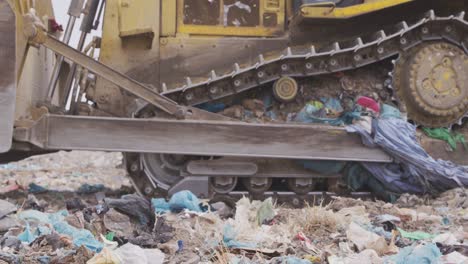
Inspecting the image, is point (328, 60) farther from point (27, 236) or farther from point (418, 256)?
point (27, 236)

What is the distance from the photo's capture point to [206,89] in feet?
22.8

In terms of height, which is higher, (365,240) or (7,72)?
(7,72)

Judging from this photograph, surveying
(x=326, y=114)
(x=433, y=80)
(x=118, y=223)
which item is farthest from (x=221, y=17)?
(x=118, y=223)

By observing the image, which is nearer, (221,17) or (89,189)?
(221,17)

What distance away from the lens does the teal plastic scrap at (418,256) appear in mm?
3547

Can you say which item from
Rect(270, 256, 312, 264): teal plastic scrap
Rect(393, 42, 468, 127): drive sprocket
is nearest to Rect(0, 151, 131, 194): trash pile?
Rect(393, 42, 468, 127): drive sprocket

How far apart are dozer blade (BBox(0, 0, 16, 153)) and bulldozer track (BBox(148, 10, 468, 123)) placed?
1644 mm

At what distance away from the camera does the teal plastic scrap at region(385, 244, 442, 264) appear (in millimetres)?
3547

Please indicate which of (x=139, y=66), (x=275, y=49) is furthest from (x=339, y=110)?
(x=139, y=66)

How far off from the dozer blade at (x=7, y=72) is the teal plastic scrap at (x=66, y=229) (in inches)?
38.1

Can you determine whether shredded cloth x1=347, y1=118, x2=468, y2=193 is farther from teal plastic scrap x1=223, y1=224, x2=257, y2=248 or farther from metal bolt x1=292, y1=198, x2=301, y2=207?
teal plastic scrap x1=223, y1=224, x2=257, y2=248

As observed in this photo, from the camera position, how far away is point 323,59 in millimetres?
6973

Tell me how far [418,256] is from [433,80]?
12.2 feet

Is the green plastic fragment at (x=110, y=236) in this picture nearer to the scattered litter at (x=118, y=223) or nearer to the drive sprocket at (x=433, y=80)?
the scattered litter at (x=118, y=223)
